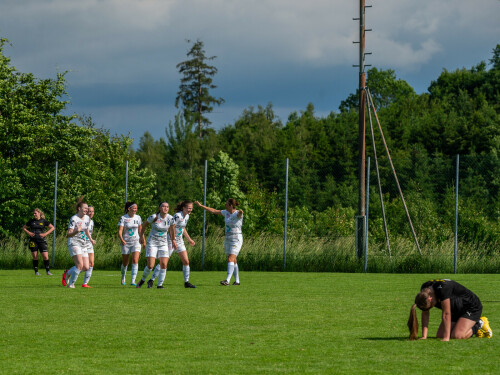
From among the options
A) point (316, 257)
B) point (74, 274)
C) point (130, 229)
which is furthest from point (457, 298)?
point (316, 257)

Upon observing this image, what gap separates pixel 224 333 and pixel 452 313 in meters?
2.72

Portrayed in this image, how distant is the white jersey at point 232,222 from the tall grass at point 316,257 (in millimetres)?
7948

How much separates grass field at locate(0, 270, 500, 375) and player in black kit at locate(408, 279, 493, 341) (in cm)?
18

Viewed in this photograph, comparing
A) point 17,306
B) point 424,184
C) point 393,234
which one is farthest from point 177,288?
→ point 424,184

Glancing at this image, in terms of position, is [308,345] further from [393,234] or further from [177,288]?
[393,234]

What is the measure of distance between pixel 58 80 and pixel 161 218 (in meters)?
20.8

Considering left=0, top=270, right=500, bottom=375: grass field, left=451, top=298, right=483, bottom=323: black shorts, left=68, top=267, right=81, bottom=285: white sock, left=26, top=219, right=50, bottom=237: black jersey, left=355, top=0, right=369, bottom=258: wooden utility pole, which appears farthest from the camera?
left=355, top=0, right=369, bottom=258: wooden utility pole

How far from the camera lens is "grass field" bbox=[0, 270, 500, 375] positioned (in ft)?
24.5

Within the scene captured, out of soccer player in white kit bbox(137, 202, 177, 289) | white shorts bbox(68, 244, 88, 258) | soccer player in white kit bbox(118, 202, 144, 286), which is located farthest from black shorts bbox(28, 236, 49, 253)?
soccer player in white kit bbox(137, 202, 177, 289)

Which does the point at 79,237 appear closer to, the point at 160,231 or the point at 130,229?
the point at 130,229

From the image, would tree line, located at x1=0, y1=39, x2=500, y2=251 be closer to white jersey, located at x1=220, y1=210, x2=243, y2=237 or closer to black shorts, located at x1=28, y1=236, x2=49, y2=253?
black shorts, located at x1=28, y1=236, x2=49, y2=253

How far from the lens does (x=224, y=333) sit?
32.0 ft

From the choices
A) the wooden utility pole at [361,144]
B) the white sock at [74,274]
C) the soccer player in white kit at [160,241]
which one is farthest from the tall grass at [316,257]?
the soccer player in white kit at [160,241]

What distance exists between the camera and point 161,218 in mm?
16781
